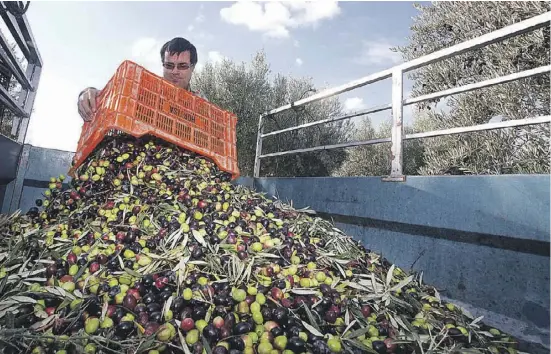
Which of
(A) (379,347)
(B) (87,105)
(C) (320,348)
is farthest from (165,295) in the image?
(B) (87,105)

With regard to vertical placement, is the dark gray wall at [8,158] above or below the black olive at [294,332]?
above

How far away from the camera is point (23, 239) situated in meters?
2.25

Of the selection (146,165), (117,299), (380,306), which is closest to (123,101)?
(146,165)

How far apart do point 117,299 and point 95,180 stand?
1815mm

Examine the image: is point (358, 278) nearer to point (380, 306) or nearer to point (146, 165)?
point (380, 306)

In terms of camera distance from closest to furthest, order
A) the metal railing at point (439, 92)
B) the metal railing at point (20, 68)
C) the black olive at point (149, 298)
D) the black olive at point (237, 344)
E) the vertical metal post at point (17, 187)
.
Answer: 1. the black olive at point (237, 344)
2. the black olive at point (149, 298)
3. the metal railing at point (439, 92)
4. the metal railing at point (20, 68)
5. the vertical metal post at point (17, 187)

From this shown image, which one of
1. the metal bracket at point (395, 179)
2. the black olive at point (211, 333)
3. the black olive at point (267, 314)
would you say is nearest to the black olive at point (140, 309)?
the black olive at point (211, 333)

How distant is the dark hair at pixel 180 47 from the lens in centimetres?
498

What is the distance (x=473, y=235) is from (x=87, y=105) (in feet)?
14.4

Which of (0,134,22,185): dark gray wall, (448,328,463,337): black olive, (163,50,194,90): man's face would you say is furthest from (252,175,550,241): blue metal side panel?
(0,134,22,185): dark gray wall

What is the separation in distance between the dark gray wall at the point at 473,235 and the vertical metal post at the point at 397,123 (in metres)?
0.21

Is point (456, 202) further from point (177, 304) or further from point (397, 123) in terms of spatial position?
point (177, 304)

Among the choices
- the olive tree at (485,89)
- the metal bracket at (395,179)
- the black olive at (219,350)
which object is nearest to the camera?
the black olive at (219,350)

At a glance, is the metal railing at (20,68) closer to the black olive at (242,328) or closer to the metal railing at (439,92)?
the black olive at (242,328)
